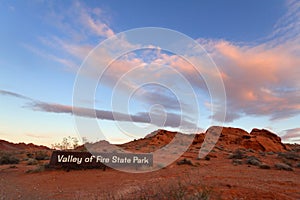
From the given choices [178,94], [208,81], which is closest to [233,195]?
[208,81]

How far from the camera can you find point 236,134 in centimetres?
4862

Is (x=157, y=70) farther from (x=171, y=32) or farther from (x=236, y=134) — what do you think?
(x=236, y=134)

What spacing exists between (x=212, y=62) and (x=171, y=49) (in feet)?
Result: 12.0

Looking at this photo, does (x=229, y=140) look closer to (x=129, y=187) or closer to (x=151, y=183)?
(x=151, y=183)

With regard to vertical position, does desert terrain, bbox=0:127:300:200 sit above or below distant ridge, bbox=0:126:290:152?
below

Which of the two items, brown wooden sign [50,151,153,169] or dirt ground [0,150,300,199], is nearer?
dirt ground [0,150,300,199]

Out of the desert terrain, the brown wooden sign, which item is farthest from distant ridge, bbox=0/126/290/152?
the brown wooden sign

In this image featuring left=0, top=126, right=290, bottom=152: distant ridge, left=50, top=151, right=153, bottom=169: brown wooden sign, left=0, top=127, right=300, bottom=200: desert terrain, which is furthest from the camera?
left=0, top=126, right=290, bottom=152: distant ridge

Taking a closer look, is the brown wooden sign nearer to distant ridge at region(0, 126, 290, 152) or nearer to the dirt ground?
the dirt ground

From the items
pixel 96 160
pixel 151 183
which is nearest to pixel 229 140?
pixel 96 160

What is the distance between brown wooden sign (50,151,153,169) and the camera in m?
15.0

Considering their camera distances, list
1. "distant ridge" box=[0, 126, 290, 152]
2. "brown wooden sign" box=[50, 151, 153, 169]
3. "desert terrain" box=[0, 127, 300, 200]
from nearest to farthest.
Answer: "desert terrain" box=[0, 127, 300, 200]
"brown wooden sign" box=[50, 151, 153, 169]
"distant ridge" box=[0, 126, 290, 152]

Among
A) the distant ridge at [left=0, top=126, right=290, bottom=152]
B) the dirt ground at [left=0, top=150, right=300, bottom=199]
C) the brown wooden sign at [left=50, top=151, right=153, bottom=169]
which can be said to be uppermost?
the distant ridge at [left=0, top=126, right=290, bottom=152]

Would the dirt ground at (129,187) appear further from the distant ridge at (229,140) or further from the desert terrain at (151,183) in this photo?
the distant ridge at (229,140)
